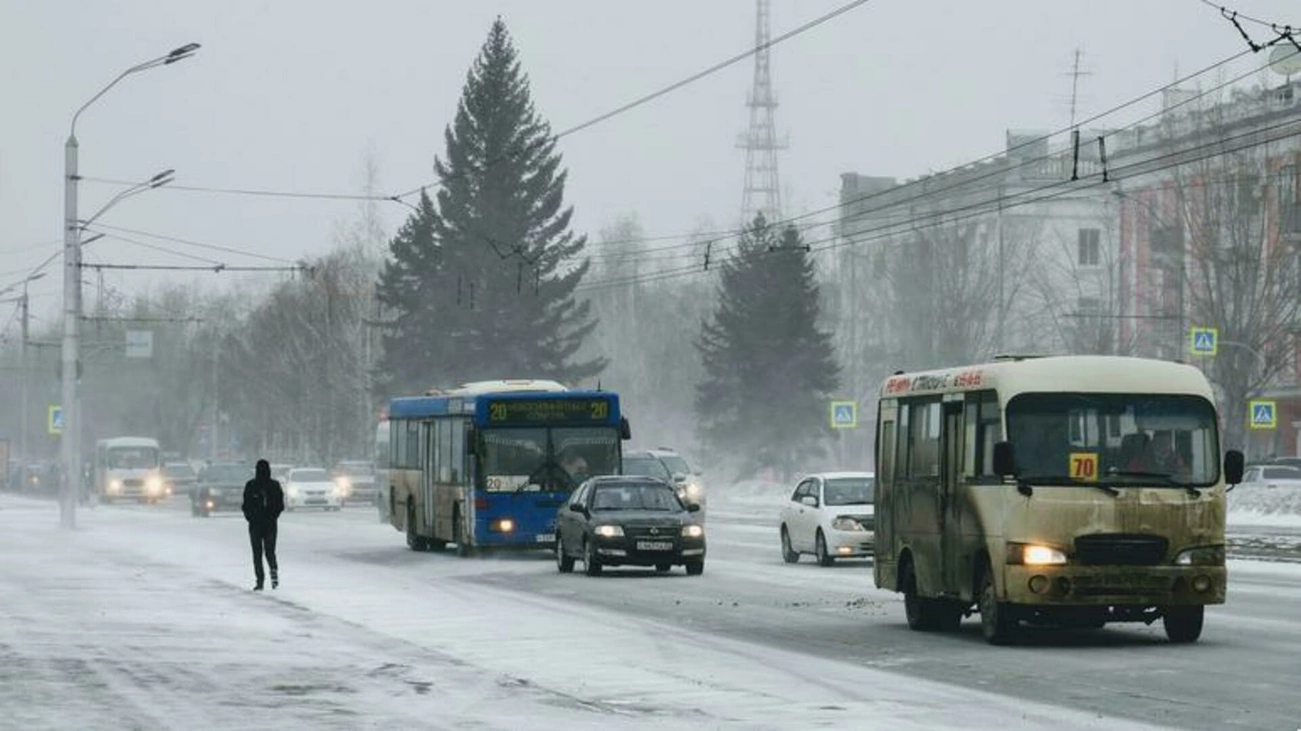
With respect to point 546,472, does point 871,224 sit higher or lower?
higher

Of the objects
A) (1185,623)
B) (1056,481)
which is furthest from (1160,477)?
(1185,623)

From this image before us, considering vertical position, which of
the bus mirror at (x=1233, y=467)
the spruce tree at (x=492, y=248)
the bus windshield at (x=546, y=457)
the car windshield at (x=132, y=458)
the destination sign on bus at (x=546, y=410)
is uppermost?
the spruce tree at (x=492, y=248)

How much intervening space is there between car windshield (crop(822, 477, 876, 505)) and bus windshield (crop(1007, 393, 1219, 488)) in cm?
1733

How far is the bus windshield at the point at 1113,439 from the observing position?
2195 centimetres

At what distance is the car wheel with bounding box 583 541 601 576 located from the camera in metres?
36.0

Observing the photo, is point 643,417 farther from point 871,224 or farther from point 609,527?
point 609,527

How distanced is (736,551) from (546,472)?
4.97m

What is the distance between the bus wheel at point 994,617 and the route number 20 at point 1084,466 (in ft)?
3.61

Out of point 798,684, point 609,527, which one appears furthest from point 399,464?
point 798,684

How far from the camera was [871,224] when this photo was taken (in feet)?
452

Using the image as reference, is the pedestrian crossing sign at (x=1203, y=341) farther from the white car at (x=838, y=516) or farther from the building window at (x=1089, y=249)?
the building window at (x=1089, y=249)

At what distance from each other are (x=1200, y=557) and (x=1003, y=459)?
74.2 inches

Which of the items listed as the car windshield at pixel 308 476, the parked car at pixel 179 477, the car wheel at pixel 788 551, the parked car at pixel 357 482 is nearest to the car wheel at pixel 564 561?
the car wheel at pixel 788 551

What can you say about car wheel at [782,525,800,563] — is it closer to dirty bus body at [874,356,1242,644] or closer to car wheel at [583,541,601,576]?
car wheel at [583,541,601,576]
